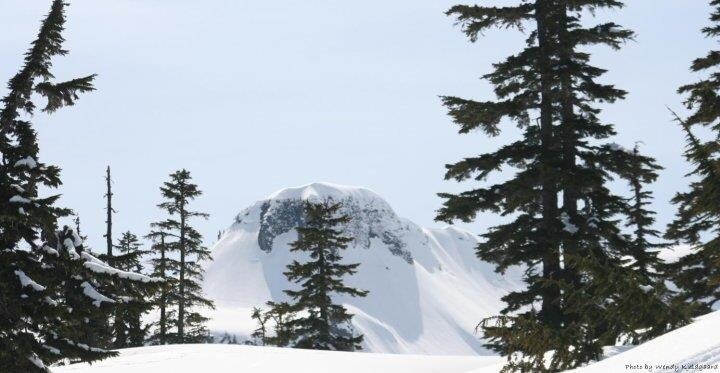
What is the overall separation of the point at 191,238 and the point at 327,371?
77.1ft

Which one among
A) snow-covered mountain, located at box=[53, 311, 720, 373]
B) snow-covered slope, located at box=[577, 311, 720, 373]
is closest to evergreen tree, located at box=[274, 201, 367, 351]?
snow-covered mountain, located at box=[53, 311, 720, 373]

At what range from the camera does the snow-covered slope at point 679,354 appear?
14.5ft

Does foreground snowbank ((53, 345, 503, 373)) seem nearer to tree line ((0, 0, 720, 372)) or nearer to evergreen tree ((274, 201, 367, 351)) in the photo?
tree line ((0, 0, 720, 372))

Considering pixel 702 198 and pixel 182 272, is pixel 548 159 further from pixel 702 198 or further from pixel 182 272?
pixel 182 272

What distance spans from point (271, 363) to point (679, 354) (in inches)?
465

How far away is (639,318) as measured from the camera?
734 centimetres

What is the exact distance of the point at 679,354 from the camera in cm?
486

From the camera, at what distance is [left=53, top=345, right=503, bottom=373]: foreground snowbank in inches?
574

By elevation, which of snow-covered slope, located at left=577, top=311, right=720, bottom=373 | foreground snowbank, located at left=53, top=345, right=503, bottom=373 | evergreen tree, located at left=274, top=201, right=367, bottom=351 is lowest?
snow-covered slope, located at left=577, top=311, right=720, bottom=373

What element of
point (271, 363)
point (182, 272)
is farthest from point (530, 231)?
point (182, 272)

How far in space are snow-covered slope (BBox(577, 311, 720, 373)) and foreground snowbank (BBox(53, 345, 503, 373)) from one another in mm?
8634

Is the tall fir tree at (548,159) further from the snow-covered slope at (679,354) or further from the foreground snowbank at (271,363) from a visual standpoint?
the snow-covered slope at (679,354)

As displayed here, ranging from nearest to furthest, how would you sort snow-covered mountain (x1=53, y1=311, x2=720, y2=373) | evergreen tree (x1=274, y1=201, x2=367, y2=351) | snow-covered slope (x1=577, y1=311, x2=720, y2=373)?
1. snow-covered slope (x1=577, y1=311, x2=720, y2=373)
2. snow-covered mountain (x1=53, y1=311, x2=720, y2=373)
3. evergreen tree (x1=274, y1=201, x2=367, y2=351)

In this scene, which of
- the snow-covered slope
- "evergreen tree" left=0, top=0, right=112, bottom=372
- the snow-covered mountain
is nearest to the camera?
the snow-covered slope
